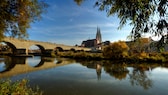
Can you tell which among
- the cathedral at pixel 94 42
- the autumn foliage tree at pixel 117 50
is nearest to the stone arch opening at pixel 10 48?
the autumn foliage tree at pixel 117 50

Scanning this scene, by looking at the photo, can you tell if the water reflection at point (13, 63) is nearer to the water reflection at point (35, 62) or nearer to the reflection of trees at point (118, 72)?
the water reflection at point (35, 62)

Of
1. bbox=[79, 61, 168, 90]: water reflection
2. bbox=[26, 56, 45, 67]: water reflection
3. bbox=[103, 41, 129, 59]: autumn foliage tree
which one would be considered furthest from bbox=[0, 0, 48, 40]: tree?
bbox=[103, 41, 129, 59]: autumn foliage tree

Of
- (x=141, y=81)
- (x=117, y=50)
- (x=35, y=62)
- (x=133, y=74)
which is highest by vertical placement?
(x=117, y=50)

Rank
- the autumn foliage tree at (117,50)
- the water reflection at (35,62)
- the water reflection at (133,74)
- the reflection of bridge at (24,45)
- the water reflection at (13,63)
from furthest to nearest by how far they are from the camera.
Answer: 1. the reflection of bridge at (24,45)
2. the autumn foliage tree at (117,50)
3. the water reflection at (35,62)
4. the water reflection at (13,63)
5. the water reflection at (133,74)

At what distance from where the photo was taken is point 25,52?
62.0m

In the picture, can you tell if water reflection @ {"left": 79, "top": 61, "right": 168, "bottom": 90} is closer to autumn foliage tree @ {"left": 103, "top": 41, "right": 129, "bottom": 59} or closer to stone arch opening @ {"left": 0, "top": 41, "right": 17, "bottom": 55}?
autumn foliage tree @ {"left": 103, "top": 41, "right": 129, "bottom": 59}

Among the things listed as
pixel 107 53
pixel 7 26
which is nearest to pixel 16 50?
pixel 107 53

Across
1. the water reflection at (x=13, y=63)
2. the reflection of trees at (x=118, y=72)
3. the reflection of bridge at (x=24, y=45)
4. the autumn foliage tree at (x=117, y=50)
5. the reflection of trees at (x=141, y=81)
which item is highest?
the reflection of bridge at (x=24, y=45)

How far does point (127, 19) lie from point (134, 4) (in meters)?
0.62

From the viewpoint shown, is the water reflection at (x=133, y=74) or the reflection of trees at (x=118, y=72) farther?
the reflection of trees at (x=118, y=72)

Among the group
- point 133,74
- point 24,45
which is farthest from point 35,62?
point 24,45

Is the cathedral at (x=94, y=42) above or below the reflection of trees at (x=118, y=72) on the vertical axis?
above

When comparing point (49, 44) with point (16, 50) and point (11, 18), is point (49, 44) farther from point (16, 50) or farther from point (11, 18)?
point (11, 18)

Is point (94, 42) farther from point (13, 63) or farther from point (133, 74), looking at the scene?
point (133, 74)
